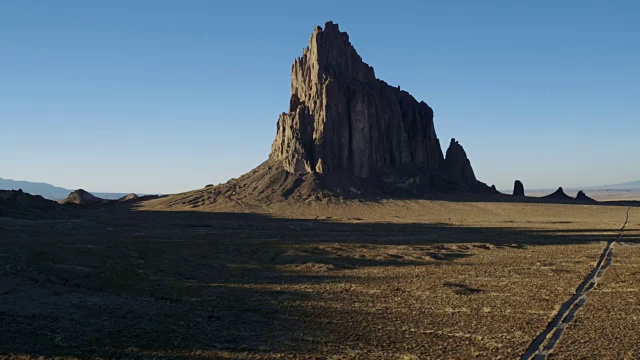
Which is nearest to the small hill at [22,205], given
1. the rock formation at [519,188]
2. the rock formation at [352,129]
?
the rock formation at [352,129]

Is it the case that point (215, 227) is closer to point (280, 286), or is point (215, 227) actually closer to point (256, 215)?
Result: point (256, 215)

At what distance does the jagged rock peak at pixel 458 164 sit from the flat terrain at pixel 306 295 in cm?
6885

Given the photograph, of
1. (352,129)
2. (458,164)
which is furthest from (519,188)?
(352,129)

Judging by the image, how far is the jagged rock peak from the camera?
119 m

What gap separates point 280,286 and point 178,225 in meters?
42.3

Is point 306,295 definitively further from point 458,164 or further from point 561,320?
point 458,164

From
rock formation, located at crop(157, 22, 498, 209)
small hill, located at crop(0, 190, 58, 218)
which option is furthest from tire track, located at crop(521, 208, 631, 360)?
rock formation, located at crop(157, 22, 498, 209)

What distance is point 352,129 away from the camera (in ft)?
346

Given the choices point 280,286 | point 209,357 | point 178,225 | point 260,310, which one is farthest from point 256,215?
point 209,357

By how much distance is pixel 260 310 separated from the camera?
20.7 m

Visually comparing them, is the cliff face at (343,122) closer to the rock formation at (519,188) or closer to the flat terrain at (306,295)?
the rock formation at (519,188)

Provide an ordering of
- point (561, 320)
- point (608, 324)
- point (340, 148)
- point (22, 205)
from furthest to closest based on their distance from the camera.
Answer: point (340, 148) < point (22, 205) < point (561, 320) < point (608, 324)

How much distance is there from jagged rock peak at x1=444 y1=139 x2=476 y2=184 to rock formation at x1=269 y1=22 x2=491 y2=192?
0.69 feet

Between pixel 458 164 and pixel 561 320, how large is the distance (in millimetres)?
103154
